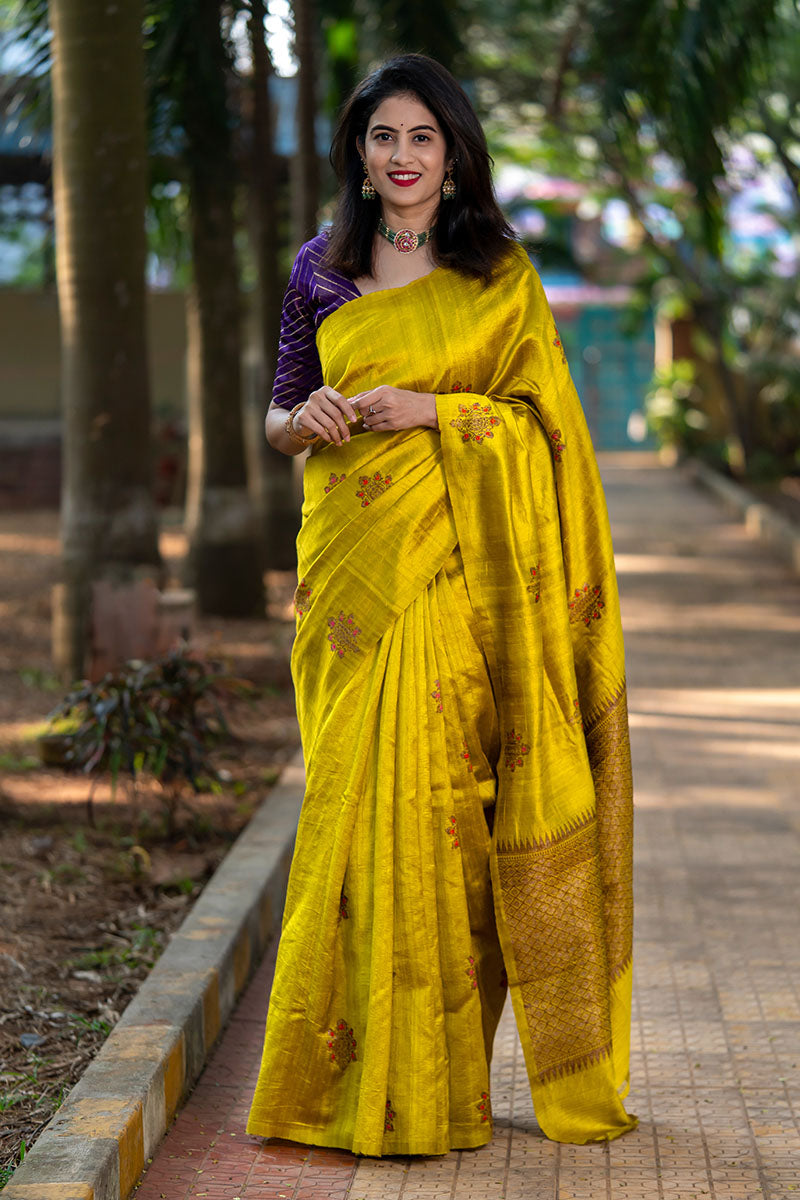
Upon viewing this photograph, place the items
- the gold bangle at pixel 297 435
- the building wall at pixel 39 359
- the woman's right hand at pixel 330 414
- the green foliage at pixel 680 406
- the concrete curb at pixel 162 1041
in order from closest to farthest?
1. the concrete curb at pixel 162 1041
2. the woman's right hand at pixel 330 414
3. the gold bangle at pixel 297 435
4. the building wall at pixel 39 359
5. the green foliage at pixel 680 406

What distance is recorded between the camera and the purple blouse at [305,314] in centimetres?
299

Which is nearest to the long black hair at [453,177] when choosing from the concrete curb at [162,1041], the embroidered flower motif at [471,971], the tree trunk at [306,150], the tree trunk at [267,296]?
the embroidered flower motif at [471,971]

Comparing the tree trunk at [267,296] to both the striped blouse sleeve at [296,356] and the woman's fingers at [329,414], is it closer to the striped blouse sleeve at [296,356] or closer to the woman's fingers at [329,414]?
the striped blouse sleeve at [296,356]

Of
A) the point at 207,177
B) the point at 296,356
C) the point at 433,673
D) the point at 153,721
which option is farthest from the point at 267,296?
the point at 433,673

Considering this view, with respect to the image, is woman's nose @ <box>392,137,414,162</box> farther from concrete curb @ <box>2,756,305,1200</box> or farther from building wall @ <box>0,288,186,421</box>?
building wall @ <box>0,288,186,421</box>

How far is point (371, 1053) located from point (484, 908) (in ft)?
1.19

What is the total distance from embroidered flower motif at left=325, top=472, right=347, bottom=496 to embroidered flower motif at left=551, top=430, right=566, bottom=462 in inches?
16.2

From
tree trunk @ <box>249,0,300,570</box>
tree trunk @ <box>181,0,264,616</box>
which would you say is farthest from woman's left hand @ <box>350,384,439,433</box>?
tree trunk @ <box>181,0,264,616</box>

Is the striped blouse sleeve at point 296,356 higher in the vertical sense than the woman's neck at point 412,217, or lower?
lower

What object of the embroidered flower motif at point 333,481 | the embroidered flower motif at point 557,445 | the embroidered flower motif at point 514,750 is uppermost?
the embroidered flower motif at point 557,445

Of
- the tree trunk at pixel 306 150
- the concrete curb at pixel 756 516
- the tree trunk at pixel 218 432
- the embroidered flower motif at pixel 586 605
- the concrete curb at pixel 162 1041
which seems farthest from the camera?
the concrete curb at pixel 756 516

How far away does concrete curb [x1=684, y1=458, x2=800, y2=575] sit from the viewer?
13.8 metres

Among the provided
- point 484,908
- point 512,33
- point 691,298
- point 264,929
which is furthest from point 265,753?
point 691,298

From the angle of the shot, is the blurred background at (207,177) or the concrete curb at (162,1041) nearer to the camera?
the concrete curb at (162,1041)
